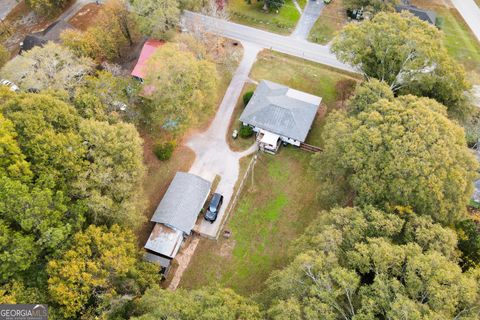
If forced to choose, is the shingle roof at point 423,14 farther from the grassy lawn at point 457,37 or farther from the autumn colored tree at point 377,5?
the grassy lawn at point 457,37

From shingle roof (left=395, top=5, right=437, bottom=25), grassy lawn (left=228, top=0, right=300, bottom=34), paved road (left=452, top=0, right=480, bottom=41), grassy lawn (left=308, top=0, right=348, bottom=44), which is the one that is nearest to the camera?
shingle roof (left=395, top=5, right=437, bottom=25)

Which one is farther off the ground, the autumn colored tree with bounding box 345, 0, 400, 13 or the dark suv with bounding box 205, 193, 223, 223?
the autumn colored tree with bounding box 345, 0, 400, 13

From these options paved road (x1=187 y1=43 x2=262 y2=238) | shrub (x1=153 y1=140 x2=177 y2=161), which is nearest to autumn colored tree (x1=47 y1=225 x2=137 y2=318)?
paved road (x1=187 y1=43 x2=262 y2=238)

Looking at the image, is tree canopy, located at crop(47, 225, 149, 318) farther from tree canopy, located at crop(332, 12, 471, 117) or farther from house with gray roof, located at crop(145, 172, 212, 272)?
tree canopy, located at crop(332, 12, 471, 117)

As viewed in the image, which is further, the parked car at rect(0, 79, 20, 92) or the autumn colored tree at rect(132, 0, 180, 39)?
the autumn colored tree at rect(132, 0, 180, 39)

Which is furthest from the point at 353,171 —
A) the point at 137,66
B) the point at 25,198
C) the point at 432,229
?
the point at 137,66

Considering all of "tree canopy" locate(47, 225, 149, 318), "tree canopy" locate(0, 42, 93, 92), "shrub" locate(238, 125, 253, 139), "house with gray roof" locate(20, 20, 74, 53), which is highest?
"house with gray roof" locate(20, 20, 74, 53)

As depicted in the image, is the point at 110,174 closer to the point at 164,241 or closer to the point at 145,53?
the point at 164,241
